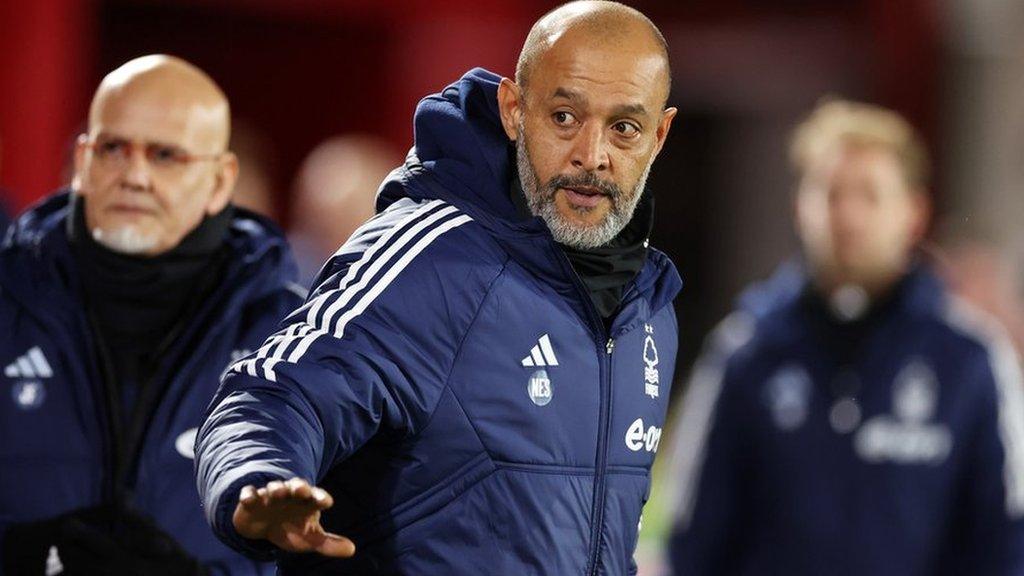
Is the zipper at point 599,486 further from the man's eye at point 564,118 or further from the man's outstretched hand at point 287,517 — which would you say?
the man's outstretched hand at point 287,517

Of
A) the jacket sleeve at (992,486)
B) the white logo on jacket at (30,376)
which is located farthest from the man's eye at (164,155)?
the jacket sleeve at (992,486)

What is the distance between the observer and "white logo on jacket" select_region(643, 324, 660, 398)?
3.67 metres

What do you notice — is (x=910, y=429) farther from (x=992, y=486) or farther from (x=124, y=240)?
(x=124, y=240)

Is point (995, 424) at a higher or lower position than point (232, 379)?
lower

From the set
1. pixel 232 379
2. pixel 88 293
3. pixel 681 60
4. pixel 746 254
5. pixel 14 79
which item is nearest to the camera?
pixel 232 379

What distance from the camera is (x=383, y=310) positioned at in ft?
10.8

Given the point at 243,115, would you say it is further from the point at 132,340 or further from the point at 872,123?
the point at 132,340

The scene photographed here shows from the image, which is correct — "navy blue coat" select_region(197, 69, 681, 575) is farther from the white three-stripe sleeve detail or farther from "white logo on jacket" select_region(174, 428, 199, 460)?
"white logo on jacket" select_region(174, 428, 199, 460)

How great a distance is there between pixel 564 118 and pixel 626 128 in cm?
12

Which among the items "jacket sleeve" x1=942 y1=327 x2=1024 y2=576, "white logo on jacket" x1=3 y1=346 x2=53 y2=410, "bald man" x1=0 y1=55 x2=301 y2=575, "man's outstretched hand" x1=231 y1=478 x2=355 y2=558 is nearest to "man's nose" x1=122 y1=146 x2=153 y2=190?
"bald man" x1=0 y1=55 x2=301 y2=575

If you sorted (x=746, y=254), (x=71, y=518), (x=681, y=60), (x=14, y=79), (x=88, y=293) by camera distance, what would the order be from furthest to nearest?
1. (x=746, y=254)
2. (x=681, y=60)
3. (x=14, y=79)
4. (x=88, y=293)
5. (x=71, y=518)

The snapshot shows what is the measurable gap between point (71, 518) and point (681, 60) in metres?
12.2

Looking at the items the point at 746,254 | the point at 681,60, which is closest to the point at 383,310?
the point at 681,60

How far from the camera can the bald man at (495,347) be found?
127 inches
